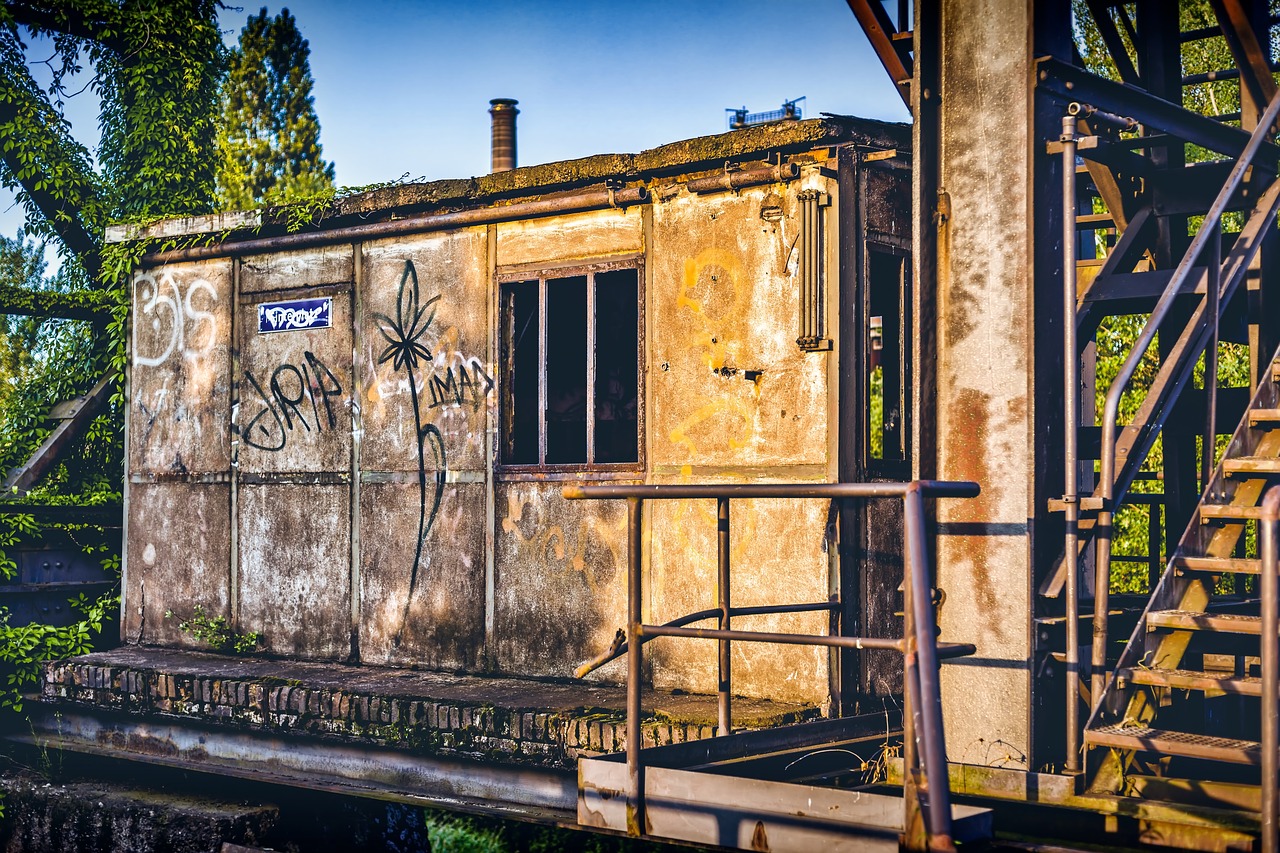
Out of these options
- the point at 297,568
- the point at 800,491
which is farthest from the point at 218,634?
the point at 800,491

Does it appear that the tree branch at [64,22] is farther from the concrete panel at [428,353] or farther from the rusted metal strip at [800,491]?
the rusted metal strip at [800,491]

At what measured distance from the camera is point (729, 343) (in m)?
7.39

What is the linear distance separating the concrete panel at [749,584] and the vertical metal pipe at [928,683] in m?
2.78

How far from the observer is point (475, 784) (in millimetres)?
7438

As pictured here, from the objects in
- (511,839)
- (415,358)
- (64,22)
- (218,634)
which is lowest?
(511,839)

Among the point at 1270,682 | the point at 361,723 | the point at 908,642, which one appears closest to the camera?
the point at 1270,682

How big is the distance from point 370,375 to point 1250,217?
538cm

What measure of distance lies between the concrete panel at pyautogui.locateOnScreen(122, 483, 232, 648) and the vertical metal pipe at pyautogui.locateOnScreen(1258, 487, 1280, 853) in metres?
7.39

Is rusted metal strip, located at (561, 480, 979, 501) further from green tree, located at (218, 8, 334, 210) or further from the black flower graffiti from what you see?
green tree, located at (218, 8, 334, 210)

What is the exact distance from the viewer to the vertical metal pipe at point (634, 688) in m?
4.85

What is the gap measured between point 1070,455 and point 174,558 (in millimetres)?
7069

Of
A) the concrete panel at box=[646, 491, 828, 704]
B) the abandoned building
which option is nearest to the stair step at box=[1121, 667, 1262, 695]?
the abandoned building

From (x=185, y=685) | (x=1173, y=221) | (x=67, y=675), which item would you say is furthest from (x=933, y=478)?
(x=67, y=675)

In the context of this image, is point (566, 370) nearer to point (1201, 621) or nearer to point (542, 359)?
point (542, 359)
